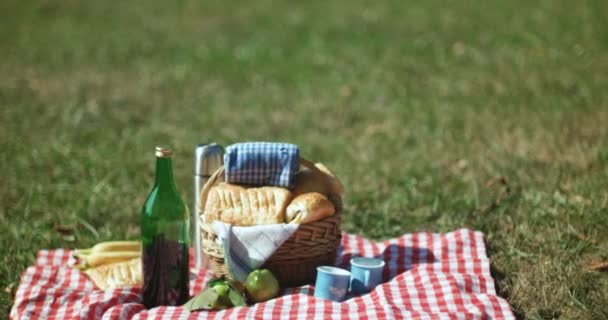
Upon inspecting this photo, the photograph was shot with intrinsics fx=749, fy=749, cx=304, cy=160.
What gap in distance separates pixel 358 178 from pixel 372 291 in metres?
2.14

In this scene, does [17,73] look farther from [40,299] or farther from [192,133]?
[40,299]

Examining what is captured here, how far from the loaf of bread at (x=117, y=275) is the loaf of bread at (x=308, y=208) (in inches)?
34.4

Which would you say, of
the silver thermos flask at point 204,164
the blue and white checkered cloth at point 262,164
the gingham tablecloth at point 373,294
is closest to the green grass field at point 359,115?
the gingham tablecloth at point 373,294

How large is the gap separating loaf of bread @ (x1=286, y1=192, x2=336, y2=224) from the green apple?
272 mm

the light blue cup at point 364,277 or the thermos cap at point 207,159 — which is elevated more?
the thermos cap at point 207,159

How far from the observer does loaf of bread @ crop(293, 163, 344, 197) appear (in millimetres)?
3544

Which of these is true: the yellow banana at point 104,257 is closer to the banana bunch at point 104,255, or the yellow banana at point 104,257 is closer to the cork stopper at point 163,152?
the banana bunch at point 104,255

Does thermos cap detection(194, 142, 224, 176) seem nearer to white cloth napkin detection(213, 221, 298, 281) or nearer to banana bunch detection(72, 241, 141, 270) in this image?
white cloth napkin detection(213, 221, 298, 281)

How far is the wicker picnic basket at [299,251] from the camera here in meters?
3.41

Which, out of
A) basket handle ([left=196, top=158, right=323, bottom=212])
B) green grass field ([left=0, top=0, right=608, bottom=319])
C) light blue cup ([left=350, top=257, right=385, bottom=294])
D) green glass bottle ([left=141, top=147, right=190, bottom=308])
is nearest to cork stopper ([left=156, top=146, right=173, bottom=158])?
green glass bottle ([left=141, top=147, right=190, bottom=308])

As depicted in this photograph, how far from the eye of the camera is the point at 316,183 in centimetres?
359

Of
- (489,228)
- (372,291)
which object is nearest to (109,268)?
(372,291)

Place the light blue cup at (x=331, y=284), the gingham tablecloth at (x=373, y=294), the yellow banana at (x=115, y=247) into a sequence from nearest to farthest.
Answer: the gingham tablecloth at (x=373, y=294) < the light blue cup at (x=331, y=284) < the yellow banana at (x=115, y=247)

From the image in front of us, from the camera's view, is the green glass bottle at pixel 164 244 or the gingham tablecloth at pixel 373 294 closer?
the gingham tablecloth at pixel 373 294
